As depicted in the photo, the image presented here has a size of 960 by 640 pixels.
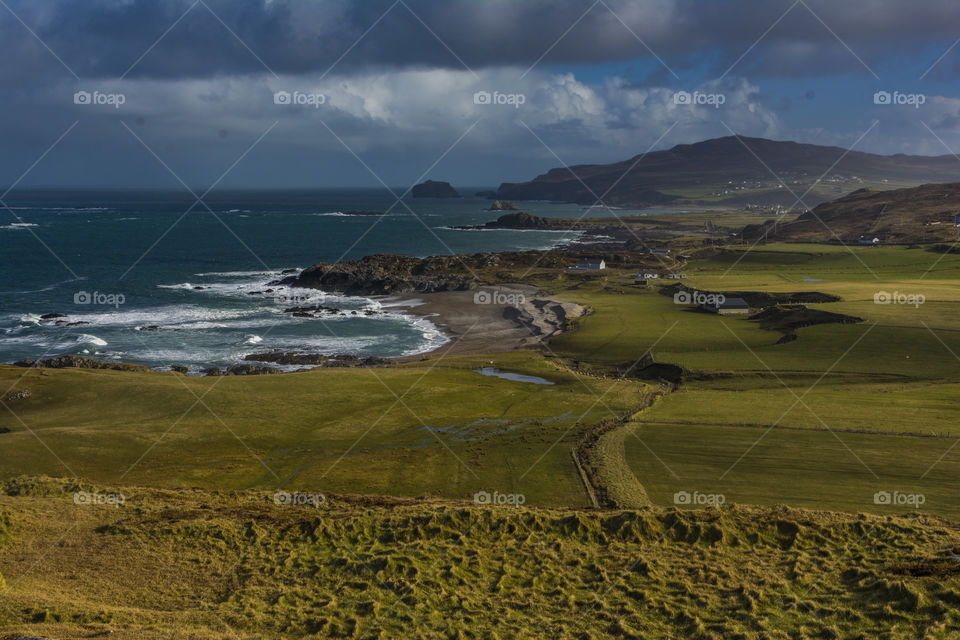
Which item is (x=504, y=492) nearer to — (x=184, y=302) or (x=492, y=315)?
(x=492, y=315)

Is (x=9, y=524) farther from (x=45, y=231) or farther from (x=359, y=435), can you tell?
(x=45, y=231)

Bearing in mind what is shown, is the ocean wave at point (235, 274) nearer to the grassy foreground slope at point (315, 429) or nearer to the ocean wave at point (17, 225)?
the grassy foreground slope at point (315, 429)

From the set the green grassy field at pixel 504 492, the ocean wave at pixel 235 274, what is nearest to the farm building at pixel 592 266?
the ocean wave at pixel 235 274

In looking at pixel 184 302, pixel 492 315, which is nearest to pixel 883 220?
pixel 492 315

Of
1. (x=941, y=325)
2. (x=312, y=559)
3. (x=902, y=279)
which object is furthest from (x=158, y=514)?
(x=902, y=279)

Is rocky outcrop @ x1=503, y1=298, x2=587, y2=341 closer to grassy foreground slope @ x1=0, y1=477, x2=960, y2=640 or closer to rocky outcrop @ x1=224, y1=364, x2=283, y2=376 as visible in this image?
rocky outcrop @ x1=224, y1=364, x2=283, y2=376

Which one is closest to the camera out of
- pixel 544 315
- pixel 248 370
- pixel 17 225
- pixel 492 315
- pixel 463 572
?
pixel 463 572

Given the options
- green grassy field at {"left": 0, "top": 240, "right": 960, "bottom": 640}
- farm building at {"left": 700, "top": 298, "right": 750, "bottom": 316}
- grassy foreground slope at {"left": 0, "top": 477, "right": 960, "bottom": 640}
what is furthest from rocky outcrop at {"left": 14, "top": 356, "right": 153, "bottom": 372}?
farm building at {"left": 700, "top": 298, "right": 750, "bottom": 316}

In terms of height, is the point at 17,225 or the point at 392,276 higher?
the point at 17,225
